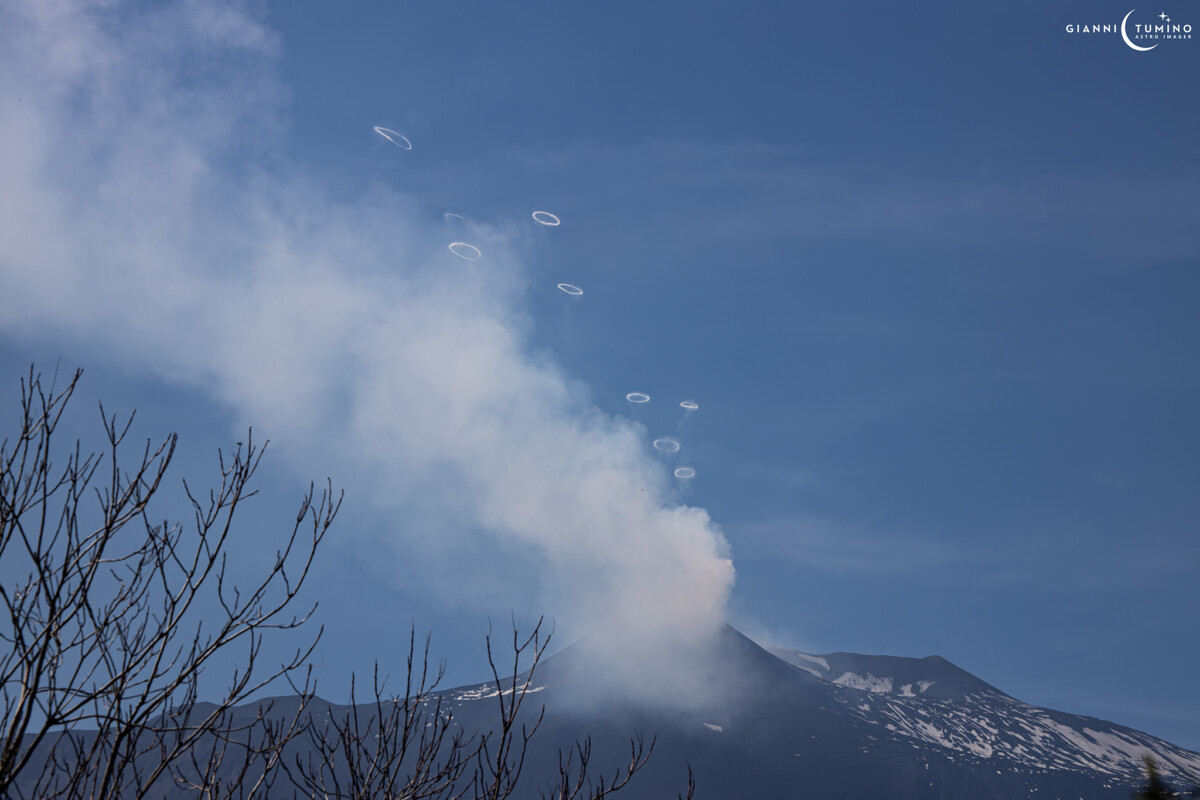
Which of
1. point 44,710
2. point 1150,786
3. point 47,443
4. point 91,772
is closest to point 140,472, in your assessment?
point 47,443

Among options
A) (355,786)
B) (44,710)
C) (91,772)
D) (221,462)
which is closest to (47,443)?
(221,462)

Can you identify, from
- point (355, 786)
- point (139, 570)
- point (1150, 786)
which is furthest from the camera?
point (1150, 786)

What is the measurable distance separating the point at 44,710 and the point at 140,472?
1328mm

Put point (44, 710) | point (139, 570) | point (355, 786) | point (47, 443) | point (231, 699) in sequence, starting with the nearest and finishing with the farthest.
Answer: point (44, 710)
point (47, 443)
point (231, 699)
point (139, 570)
point (355, 786)

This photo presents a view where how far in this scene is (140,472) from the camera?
17.1ft

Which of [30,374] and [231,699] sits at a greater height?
[30,374]

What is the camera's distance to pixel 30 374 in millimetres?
5398

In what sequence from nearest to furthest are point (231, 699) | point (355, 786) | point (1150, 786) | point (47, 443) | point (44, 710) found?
point (44, 710) < point (47, 443) < point (231, 699) < point (355, 786) < point (1150, 786)

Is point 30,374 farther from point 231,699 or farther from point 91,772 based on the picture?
point 91,772

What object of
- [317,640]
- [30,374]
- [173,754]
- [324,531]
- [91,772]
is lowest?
[91,772]

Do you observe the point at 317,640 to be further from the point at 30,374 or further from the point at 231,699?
the point at 30,374

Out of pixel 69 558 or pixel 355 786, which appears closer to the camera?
pixel 69 558

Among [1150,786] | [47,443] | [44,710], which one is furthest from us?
[1150,786]

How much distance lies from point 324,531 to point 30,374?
204 centimetres
